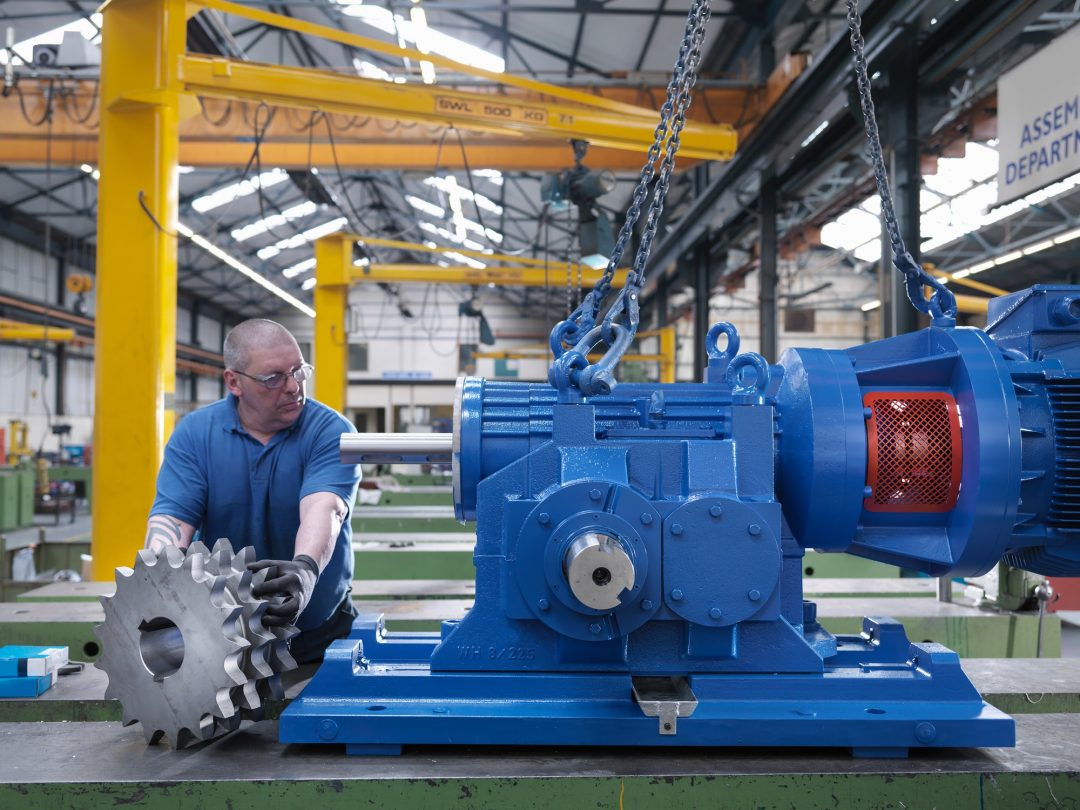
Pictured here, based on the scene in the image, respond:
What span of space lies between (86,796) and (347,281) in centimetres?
710

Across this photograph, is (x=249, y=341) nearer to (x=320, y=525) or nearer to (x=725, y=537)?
(x=320, y=525)

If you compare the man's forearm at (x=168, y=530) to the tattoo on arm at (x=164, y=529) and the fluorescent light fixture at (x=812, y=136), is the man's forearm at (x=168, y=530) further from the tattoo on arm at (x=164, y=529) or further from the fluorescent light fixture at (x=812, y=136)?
the fluorescent light fixture at (x=812, y=136)

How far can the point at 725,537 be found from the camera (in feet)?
3.88

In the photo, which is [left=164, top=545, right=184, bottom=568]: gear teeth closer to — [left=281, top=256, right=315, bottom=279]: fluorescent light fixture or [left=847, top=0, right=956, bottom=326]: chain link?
[left=847, top=0, right=956, bottom=326]: chain link

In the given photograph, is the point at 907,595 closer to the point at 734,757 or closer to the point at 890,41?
the point at 734,757

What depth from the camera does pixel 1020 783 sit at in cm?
114

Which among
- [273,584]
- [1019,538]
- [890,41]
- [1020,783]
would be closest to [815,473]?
[1019,538]

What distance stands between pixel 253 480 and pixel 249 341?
1.09 feet

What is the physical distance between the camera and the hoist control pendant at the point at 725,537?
119cm

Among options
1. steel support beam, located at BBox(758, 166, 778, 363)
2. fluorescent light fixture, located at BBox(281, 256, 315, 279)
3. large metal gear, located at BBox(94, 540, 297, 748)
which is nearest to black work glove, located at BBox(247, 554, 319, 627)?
large metal gear, located at BBox(94, 540, 297, 748)

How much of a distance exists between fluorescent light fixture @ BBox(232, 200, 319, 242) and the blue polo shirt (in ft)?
49.9

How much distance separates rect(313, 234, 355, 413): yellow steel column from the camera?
7.88 metres

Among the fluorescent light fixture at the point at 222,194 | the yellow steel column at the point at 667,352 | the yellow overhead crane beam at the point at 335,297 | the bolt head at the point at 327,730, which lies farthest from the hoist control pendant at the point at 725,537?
the fluorescent light fixture at the point at 222,194

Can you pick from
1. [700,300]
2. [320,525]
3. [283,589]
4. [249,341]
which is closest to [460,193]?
[700,300]
